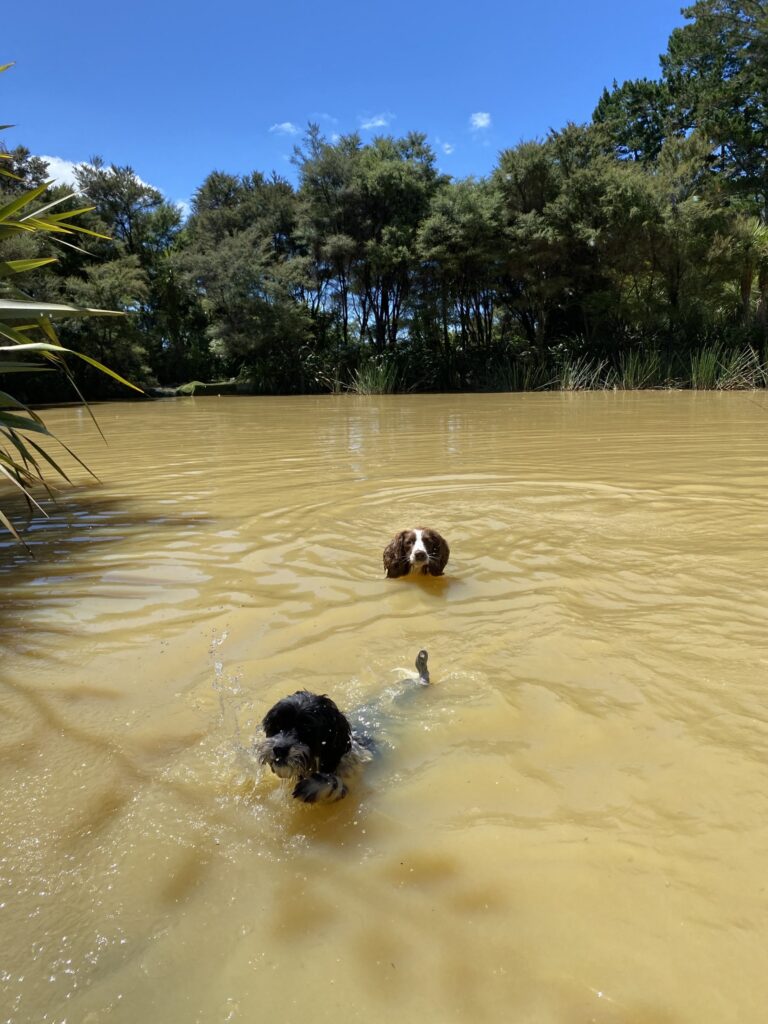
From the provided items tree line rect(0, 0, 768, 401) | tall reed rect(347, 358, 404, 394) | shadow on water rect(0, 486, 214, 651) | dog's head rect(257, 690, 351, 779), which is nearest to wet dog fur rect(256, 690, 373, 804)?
dog's head rect(257, 690, 351, 779)

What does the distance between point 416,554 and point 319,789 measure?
2.17 meters

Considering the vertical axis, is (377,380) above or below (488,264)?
below

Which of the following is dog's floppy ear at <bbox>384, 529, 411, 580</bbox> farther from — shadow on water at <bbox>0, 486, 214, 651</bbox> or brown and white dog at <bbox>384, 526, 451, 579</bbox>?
shadow on water at <bbox>0, 486, 214, 651</bbox>

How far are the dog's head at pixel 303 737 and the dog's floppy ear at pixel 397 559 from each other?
1914mm

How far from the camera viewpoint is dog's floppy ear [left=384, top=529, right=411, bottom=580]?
4047 mm

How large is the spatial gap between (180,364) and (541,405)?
29151 millimetres

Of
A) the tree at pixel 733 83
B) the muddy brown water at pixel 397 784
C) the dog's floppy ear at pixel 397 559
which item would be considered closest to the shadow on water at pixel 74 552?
the muddy brown water at pixel 397 784

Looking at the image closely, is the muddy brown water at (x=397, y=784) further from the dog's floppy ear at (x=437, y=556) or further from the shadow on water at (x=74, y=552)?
the dog's floppy ear at (x=437, y=556)

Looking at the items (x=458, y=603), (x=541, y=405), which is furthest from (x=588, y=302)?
(x=458, y=603)

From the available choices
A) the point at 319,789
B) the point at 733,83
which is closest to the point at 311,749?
the point at 319,789

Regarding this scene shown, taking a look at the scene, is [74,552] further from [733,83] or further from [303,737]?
[733,83]

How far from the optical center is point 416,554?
3.97 meters

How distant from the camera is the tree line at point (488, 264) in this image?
2642 cm

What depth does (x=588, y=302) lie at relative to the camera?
28.7m
